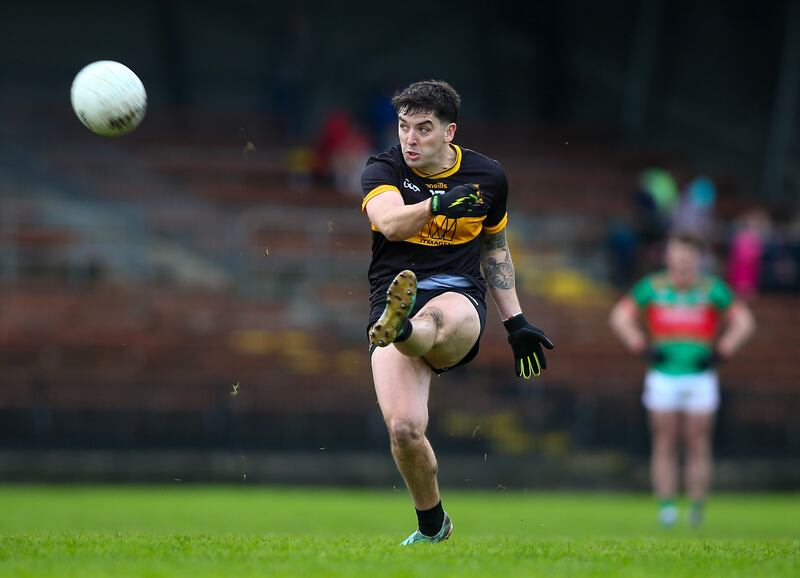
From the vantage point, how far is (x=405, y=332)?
25.2 feet

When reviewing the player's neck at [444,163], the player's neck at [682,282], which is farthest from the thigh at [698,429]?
the player's neck at [444,163]

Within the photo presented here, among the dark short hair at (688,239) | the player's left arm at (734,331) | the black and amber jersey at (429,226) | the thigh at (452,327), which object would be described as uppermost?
the black and amber jersey at (429,226)

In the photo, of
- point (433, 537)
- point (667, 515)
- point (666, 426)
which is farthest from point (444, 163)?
point (666, 426)

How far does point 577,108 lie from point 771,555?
2438 centimetres

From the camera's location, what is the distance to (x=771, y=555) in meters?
7.86

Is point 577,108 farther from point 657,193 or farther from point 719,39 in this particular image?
point 657,193

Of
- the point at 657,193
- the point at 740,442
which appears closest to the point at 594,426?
the point at 740,442

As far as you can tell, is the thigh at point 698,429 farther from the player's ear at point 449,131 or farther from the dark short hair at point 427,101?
the dark short hair at point 427,101

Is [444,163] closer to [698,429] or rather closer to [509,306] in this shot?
[509,306]

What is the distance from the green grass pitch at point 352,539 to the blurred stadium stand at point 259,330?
1.19 metres

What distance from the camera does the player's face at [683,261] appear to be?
14.2 metres

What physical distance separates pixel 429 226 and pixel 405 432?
118cm

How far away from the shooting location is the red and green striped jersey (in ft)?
46.4

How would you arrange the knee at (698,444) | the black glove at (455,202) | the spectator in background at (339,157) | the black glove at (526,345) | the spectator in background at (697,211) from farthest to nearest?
1. the spectator in background at (339,157)
2. the spectator in background at (697,211)
3. the knee at (698,444)
4. the black glove at (526,345)
5. the black glove at (455,202)
